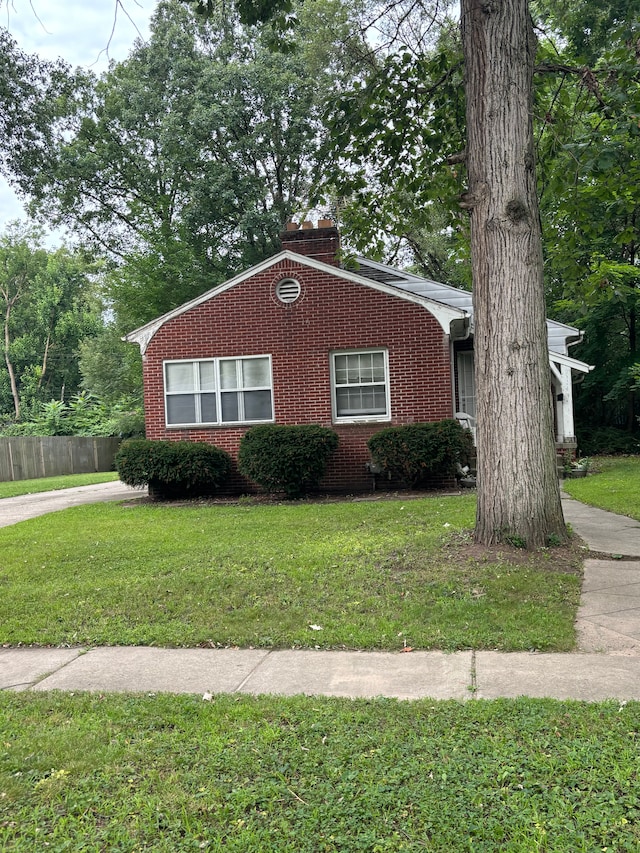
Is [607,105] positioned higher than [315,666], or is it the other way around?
[607,105]

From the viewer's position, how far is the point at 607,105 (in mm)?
7262

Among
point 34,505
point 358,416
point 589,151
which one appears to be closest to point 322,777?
point 589,151

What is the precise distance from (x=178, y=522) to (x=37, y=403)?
138ft

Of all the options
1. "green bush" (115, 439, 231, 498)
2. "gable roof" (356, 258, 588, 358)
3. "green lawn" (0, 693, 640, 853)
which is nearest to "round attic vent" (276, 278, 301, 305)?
"green bush" (115, 439, 231, 498)

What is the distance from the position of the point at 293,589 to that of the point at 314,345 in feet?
27.0

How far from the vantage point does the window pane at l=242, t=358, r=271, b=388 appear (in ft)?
45.3

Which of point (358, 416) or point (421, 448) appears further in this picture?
point (358, 416)

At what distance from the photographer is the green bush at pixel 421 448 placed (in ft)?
39.2

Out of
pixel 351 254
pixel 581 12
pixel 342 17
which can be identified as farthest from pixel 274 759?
pixel 342 17

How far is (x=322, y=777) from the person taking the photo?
2762mm

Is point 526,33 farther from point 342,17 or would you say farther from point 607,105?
point 342,17

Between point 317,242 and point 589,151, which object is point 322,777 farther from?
point 317,242

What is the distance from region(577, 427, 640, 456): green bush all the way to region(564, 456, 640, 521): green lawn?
4314mm

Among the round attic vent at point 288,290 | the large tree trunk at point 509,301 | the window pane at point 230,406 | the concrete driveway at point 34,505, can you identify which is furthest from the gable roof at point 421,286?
the large tree trunk at point 509,301
